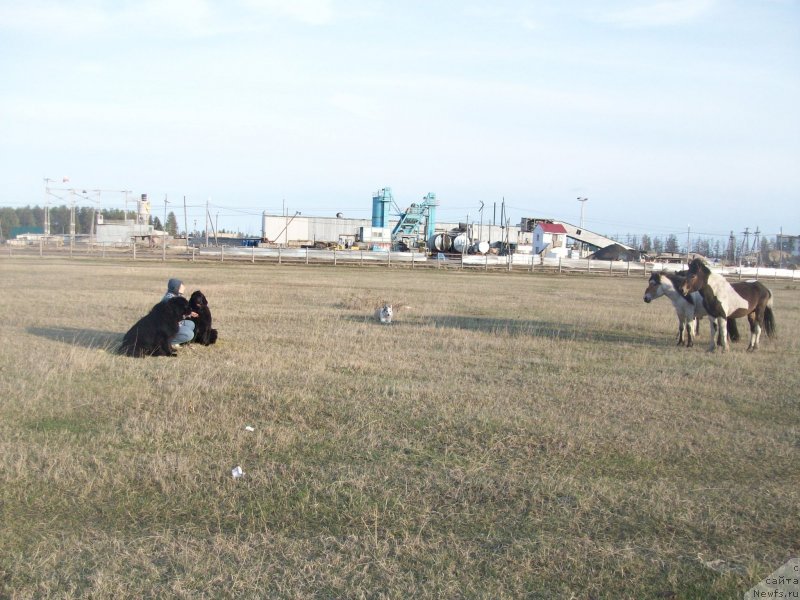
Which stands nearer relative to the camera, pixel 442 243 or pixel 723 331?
pixel 723 331

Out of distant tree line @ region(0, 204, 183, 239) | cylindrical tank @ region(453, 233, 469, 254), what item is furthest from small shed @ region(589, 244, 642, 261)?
distant tree line @ region(0, 204, 183, 239)

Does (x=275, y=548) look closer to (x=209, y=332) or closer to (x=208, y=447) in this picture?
(x=208, y=447)

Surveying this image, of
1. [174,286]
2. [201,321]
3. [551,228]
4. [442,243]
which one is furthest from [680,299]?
[551,228]

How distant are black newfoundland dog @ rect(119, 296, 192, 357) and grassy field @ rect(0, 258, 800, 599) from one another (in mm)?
426

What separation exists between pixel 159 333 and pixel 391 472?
20.3 ft

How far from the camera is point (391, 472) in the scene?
601cm

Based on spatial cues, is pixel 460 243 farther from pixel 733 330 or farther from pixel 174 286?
pixel 174 286

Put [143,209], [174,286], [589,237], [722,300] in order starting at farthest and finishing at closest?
[143,209], [589,237], [722,300], [174,286]

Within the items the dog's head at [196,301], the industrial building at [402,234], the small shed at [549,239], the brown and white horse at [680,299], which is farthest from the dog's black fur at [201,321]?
the small shed at [549,239]

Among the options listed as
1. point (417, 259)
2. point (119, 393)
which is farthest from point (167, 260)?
point (119, 393)

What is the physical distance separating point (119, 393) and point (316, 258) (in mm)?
45047

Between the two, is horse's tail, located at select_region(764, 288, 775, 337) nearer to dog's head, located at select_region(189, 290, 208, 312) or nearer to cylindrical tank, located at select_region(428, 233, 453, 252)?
dog's head, located at select_region(189, 290, 208, 312)

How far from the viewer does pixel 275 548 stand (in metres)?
4.57

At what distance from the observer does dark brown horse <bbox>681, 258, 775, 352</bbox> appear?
525 inches
